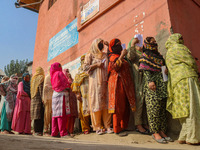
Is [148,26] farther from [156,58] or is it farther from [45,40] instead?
[45,40]

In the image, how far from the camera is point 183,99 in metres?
2.49

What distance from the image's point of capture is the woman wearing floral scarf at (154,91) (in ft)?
8.66

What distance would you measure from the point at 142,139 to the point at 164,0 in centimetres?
261

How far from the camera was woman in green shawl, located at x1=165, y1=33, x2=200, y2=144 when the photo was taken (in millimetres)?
2365

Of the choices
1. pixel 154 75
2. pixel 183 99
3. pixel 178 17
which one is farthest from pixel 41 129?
pixel 178 17

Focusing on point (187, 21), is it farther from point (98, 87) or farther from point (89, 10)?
point (89, 10)

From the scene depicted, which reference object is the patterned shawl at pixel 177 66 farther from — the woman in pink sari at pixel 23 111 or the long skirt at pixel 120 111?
the woman in pink sari at pixel 23 111

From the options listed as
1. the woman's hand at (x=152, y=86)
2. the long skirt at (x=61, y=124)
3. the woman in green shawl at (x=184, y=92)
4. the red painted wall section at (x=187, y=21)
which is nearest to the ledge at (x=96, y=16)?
the red painted wall section at (x=187, y=21)

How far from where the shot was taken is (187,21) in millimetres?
3721

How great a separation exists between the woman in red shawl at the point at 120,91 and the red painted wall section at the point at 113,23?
2.83ft

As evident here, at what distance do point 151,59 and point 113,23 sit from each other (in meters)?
2.13

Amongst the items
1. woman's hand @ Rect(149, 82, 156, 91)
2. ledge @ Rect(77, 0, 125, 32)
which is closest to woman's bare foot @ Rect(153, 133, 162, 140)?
woman's hand @ Rect(149, 82, 156, 91)

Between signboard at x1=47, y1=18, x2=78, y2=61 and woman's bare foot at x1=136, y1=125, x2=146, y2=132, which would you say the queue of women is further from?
signboard at x1=47, y1=18, x2=78, y2=61

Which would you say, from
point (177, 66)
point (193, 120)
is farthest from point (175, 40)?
point (193, 120)
